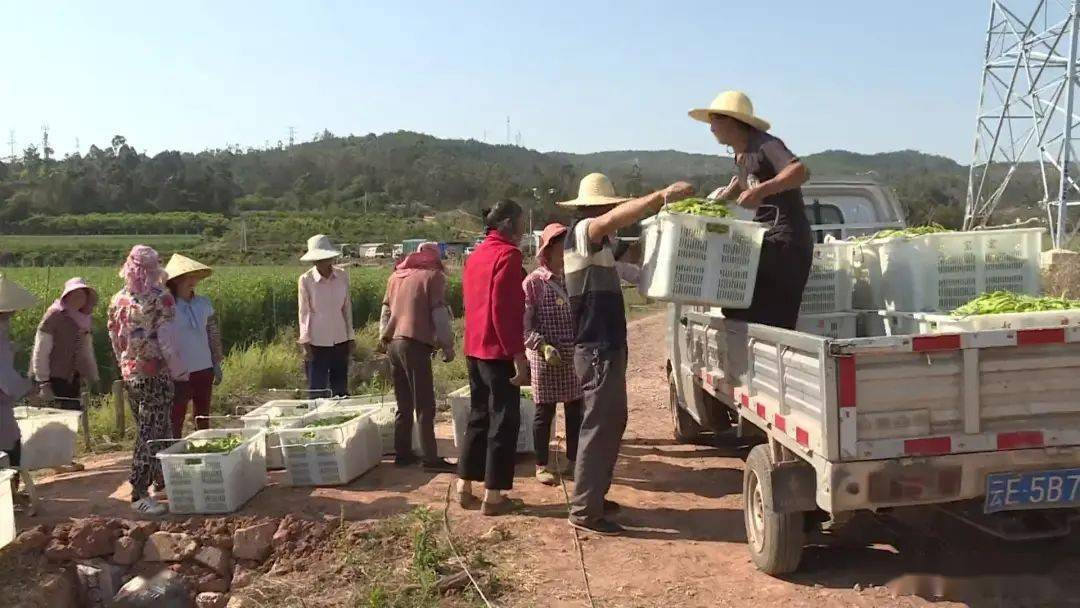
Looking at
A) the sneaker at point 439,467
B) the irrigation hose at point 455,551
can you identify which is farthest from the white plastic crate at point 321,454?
the irrigation hose at point 455,551

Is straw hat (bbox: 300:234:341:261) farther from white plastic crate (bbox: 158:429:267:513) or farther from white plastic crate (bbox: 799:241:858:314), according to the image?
white plastic crate (bbox: 799:241:858:314)

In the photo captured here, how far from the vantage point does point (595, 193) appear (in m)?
5.28

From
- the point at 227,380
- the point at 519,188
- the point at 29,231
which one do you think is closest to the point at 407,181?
the point at 519,188

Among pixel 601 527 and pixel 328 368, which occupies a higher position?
pixel 328 368

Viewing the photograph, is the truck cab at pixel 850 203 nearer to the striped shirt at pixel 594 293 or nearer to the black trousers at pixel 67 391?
the striped shirt at pixel 594 293

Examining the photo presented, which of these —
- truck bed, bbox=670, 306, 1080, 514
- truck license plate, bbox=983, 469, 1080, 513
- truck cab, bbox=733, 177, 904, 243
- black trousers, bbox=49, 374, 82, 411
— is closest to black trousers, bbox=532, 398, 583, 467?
truck bed, bbox=670, 306, 1080, 514

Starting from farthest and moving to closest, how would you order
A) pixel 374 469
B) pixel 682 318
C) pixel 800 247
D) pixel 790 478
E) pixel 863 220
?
pixel 863 220 < pixel 374 469 < pixel 682 318 < pixel 800 247 < pixel 790 478

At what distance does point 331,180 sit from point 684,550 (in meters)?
98.7

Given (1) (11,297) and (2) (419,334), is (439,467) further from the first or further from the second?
(1) (11,297)

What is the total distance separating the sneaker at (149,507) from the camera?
18.4ft

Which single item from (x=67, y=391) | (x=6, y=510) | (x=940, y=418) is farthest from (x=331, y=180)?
(x=940, y=418)

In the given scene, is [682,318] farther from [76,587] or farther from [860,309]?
[76,587]

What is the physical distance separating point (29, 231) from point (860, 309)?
201ft

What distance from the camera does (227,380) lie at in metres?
11.0
